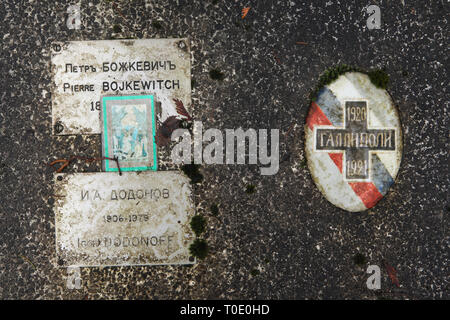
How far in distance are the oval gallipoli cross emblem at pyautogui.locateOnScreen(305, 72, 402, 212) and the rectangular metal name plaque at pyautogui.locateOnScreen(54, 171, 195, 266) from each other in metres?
1.06

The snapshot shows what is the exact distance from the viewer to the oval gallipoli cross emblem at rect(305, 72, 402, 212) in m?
2.36

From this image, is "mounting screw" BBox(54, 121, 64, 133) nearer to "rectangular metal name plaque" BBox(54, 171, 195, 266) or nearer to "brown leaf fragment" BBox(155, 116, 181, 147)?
"rectangular metal name plaque" BBox(54, 171, 195, 266)

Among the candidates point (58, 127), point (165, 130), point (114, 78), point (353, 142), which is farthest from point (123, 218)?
point (353, 142)


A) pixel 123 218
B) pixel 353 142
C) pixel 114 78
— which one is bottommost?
pixel 123 218

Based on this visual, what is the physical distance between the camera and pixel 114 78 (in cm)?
234

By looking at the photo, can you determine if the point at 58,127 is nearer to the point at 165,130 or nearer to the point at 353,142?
the point at 165,130

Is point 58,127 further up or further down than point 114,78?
further down

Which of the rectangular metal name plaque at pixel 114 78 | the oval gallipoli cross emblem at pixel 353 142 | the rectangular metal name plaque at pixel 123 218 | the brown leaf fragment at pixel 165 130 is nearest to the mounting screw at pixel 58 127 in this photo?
the rectangular metal name plaque at pixel 114 78

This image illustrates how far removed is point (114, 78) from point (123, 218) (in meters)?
1.07

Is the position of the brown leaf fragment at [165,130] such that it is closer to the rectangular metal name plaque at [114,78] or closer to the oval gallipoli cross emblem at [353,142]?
the rectangular metal name plaque at [114,78]

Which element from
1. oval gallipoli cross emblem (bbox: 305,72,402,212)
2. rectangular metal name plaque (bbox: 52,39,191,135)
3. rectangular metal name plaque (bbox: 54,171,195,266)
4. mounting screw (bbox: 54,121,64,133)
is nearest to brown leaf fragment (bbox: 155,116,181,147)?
rectangular metal name plaque (bbox: 52,39,191,135)

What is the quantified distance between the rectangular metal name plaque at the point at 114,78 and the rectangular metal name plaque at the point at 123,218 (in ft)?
1.46

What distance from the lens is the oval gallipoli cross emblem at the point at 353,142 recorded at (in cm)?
236

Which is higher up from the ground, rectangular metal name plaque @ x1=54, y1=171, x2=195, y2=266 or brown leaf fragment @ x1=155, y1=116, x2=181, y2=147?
brown leaf fragment @ x1=155, y1=116, x2=181, y2=147
